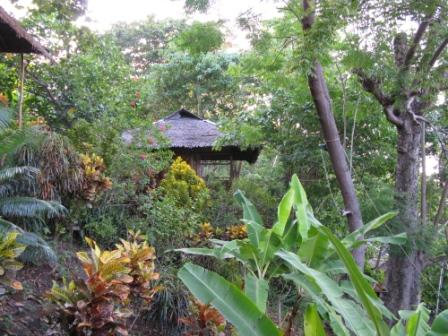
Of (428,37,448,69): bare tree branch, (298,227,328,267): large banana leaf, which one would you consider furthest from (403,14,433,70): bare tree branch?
(298,227,328,267): large banana leaf

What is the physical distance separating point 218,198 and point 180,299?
381 cm

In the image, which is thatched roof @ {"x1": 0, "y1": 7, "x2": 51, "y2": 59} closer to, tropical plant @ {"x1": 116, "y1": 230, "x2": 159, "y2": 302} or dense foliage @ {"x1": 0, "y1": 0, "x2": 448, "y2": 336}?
dense foliage @ {"x1": 0, "y1": 0, "x2": 448, "y2": 336}

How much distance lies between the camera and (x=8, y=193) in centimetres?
550

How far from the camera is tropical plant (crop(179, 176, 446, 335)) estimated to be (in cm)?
221

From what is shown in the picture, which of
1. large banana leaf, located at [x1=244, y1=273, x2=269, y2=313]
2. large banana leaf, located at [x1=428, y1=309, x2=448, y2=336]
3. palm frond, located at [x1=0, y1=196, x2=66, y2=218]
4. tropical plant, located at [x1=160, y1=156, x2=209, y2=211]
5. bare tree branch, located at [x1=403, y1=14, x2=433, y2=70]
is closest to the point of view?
large banana leaf, located at [x1=428, y1=309, x2=448, y2=336]

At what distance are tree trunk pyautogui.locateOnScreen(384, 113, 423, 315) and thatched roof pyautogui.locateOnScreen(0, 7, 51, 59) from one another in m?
6.06

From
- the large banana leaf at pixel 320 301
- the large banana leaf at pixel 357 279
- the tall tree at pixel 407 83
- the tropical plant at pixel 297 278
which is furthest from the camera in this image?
the tall tree at pixel 407 83

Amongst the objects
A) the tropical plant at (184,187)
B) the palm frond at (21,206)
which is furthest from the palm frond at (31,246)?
the tropical plant at (184,187)

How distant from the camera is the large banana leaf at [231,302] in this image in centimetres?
224

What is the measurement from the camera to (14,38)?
764 cm

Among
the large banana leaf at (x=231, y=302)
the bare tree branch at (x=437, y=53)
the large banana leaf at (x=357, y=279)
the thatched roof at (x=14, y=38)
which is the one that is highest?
the thatched roof at (x=14, y=38)

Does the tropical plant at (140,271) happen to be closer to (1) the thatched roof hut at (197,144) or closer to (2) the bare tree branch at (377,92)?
(2) the bare tree branch at (377,92)

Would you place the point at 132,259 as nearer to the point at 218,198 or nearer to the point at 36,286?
the point at 36,286

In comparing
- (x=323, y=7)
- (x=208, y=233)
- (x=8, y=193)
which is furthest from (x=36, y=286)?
(x=323, y=7)
